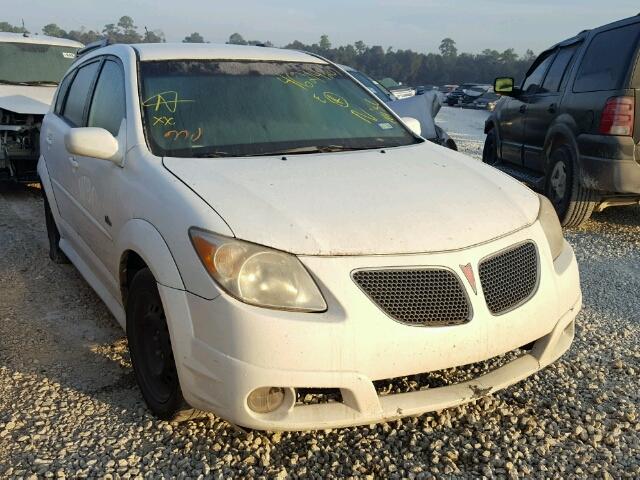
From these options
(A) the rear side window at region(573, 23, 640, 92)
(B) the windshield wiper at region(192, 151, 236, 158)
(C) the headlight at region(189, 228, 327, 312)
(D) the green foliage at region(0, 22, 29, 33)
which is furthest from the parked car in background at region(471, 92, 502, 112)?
(C) the headlight at region(189, 228, 327, 312)

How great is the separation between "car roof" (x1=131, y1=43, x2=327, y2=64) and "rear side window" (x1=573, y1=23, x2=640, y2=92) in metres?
2.93

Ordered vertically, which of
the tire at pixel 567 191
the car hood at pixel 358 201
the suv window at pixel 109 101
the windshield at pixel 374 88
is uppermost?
the suv window at pixel 109 101

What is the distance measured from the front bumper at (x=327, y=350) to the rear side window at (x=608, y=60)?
3.85m

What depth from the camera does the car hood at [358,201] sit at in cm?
235

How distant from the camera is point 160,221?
2.51 meters

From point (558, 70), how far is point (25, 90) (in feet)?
21.8

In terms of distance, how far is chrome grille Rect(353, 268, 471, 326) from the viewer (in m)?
2.26

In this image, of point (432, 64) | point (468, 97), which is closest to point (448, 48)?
point (432, 64)

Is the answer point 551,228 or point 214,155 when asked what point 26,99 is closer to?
point 214,155

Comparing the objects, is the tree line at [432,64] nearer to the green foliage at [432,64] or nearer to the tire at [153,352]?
the green foliage at [432,64]

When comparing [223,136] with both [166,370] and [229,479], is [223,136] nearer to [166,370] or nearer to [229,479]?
[166,370]

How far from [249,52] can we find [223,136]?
0.91 m

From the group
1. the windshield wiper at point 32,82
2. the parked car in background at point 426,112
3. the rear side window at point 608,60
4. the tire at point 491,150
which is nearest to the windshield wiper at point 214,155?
the rear side window at point 608,60

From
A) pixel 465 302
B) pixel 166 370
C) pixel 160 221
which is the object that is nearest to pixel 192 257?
pixel 160 221
